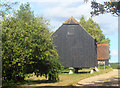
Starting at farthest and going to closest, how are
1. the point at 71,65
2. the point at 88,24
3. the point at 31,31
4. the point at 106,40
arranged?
the point at 106,40 < the point at 88,24 < the point at 71,65 < the point at 31,31

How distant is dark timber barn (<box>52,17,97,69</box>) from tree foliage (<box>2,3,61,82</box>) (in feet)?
47.5

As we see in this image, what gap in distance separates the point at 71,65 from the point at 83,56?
229 cm

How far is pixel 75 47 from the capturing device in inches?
1347

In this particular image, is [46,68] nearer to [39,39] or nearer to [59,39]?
[39,39]

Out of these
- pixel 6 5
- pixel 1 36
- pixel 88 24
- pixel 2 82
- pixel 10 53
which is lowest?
pixel 2 82

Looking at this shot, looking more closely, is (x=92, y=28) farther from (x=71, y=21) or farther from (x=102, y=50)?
(x=71, y=21)

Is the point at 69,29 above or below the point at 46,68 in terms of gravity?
above

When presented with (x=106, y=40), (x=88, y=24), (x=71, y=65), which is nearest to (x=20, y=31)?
(x=71, y=65)

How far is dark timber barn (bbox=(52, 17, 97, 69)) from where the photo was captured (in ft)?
112

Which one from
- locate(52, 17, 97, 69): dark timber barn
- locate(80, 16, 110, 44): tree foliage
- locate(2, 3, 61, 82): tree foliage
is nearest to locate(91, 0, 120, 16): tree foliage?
locate(2, 3, 61, 82): tree foliage

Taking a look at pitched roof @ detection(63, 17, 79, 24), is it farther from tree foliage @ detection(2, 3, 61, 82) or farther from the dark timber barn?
tree foliage @ detection(2, 3, 61, 82)

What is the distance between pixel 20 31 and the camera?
53.9 ft

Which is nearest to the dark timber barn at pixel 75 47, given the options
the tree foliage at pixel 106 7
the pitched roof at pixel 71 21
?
the pitched roof at pixel 71 21

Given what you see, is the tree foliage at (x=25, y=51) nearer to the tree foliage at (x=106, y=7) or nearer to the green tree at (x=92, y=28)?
the tree foliage at (x=106, y=7)
